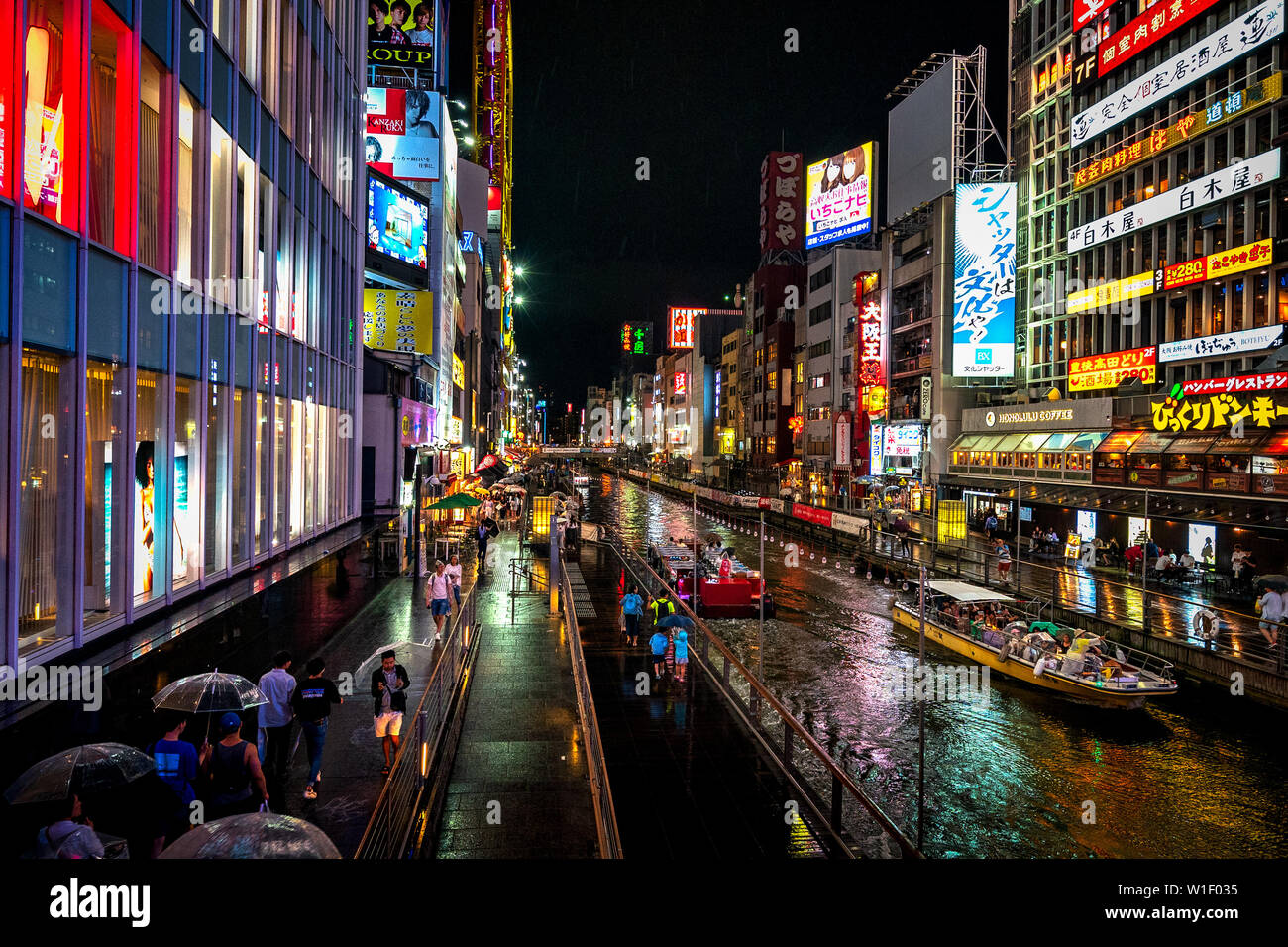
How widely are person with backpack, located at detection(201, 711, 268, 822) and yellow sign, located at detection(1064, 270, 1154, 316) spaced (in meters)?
41.4

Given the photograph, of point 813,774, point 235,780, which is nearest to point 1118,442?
point 813,774

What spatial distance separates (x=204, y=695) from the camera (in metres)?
8.87

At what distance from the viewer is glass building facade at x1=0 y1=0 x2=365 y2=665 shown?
8000 mm

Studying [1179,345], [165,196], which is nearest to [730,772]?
[165,196]

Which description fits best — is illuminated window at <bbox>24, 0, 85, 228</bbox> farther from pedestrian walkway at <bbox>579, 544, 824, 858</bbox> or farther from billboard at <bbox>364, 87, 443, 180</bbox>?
billboard at <bbox>364, 87, 443, 180</bbox>

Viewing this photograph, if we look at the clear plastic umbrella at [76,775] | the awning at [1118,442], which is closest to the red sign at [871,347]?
the awning at [1118,442]

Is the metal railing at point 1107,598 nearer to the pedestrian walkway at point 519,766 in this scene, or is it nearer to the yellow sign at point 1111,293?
the pedestrian walkway at point 519,766

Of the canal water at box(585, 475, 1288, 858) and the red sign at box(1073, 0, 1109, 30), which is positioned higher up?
the red sign at box(1073, 0, 1109, 30)

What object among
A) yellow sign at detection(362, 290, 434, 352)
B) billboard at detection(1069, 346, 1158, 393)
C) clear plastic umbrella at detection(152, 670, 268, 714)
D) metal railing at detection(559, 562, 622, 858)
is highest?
yellow sign at detection(362, 290, 434, 352)

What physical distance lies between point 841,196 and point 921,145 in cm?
1722

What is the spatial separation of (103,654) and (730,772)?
25.5 ft

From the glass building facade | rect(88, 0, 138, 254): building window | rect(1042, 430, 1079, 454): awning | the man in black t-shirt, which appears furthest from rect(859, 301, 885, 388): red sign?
rect(88, 0, 138, 254): building window

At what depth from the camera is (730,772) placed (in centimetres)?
1177
